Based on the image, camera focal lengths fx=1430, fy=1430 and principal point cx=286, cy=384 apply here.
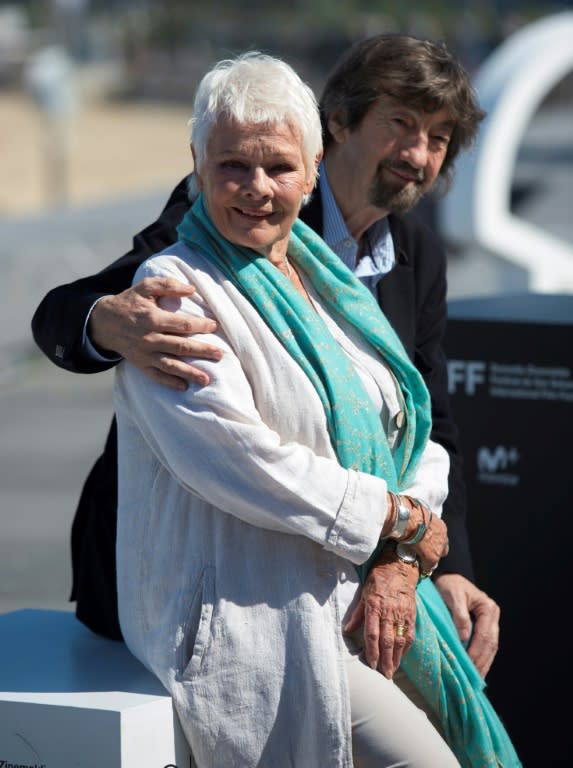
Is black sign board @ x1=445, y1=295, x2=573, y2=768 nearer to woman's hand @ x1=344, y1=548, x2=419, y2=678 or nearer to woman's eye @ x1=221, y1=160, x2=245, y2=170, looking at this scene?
woman's hand @ x1=344, y1=548, x2=419, y2=678

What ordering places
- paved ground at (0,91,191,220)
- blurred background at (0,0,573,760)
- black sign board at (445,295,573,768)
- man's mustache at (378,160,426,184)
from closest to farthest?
man's mustache at (378,160,426,184) < black sign board at (445,295,573,768) < blurred background at (0,0,573,760) < paved ground at (0,91,191,220)

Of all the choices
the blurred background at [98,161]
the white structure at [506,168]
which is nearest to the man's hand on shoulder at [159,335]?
the blurred background at [98,161]

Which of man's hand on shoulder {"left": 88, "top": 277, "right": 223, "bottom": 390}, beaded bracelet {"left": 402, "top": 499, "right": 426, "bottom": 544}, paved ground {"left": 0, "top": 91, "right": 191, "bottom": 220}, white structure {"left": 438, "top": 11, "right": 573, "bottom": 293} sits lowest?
beaded bracelet {"left": 402, "top": 499, "right": 426, "bottom": 544}

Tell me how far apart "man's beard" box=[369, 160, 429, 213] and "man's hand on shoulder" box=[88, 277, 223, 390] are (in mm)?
669

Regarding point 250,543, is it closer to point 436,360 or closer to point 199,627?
point 199,627

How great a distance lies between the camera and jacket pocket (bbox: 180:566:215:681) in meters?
2.44

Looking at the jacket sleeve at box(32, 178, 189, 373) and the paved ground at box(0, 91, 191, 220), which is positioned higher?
the paved ground at box(0, 91, 191, 220)

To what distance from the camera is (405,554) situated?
103 inches

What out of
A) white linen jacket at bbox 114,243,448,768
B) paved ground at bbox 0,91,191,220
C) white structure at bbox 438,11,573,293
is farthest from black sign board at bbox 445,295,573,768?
paved ground at bbox 0,91,191,220

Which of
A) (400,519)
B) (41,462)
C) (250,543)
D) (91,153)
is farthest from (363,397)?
(91,153)

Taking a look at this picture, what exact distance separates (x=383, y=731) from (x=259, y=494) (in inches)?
18.8

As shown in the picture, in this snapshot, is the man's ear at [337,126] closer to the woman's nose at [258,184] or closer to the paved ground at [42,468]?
the woman's nose at [258,184]

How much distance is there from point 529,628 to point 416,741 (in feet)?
4.31

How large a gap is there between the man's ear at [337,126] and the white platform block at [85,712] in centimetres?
115
